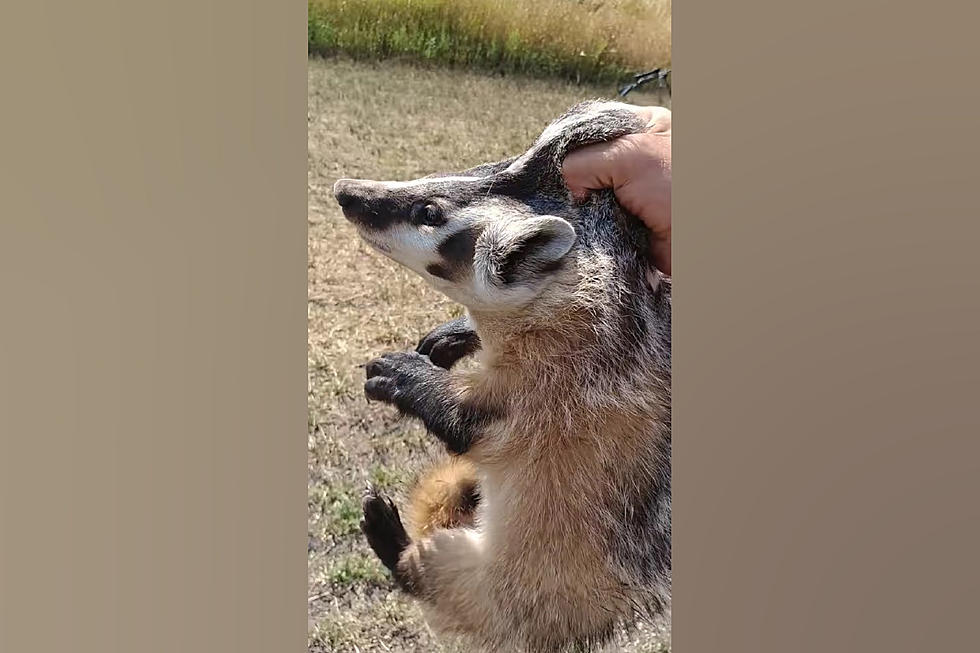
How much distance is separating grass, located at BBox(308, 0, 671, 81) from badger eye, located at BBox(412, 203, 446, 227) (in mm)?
332

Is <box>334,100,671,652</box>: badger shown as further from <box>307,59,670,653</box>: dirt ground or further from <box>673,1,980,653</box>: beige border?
<box>673,1,980,653</box>: beige border

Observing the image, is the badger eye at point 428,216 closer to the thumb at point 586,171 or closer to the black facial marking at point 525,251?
the black facial marking at point 525,251

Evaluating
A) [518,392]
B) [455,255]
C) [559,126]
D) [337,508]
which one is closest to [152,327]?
[337,508]

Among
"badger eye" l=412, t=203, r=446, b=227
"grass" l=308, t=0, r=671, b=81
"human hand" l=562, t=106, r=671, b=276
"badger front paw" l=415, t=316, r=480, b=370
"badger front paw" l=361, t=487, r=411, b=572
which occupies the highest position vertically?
"grass" l=308, t=0, r=671, b=81

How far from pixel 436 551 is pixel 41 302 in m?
0.96

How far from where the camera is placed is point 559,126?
7.63 feet

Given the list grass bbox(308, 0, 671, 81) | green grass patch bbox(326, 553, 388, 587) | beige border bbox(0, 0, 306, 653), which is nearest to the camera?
beige border bbox(0, 0, 306, 653)

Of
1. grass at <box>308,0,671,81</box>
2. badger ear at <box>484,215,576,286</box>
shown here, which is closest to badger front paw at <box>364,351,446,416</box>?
badger ear at <box>484,215,576,286</box>

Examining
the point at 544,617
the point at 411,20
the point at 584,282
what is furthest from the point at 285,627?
the point at 411,20

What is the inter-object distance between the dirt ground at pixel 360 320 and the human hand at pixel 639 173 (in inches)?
7.2

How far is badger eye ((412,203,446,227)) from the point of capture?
7.51ft

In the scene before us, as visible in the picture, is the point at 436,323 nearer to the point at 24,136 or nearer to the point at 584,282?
the point at 584,282

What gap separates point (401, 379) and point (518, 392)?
253 mm

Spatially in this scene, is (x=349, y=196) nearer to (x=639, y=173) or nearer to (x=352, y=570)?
(x=639, y=173)
